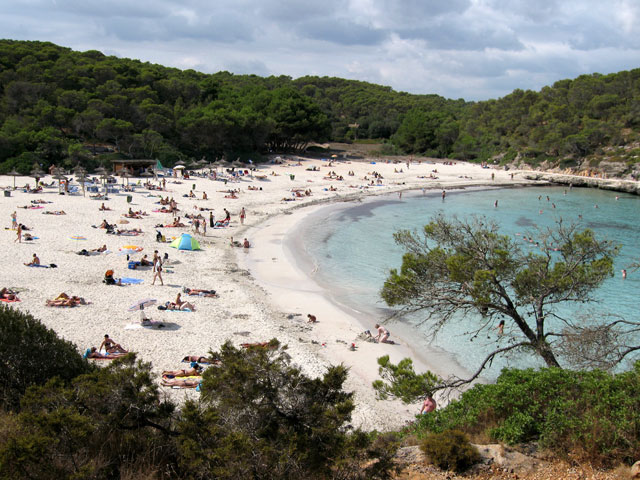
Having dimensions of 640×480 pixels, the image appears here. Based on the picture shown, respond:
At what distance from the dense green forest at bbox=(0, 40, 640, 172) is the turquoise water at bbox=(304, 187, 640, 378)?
1383cm

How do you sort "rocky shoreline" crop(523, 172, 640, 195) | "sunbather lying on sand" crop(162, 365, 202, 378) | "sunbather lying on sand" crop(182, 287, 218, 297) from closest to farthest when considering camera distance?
"sunbather lying on sand" crop(162, 365, 202, 378)
"sunbather lying on sand" crop(182, 287, 218, 297)
"rocky shoreline" crop(523, 172, 640, 195)

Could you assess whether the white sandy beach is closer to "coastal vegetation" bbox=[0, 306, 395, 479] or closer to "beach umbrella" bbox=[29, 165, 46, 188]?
"beach umbrella" bbox=[29, 165, 46, 188]

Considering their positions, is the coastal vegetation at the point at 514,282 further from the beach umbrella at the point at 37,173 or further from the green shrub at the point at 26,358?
the beach umbrella at the point at 37,173

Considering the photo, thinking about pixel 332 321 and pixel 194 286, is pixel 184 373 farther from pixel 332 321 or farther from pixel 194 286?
pixel 194 286

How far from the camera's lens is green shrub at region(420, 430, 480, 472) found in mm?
6172

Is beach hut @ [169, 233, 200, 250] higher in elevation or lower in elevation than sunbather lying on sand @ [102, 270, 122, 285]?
higher

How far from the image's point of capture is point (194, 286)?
1819 cm

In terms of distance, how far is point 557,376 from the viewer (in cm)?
706

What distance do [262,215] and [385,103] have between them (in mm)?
62202

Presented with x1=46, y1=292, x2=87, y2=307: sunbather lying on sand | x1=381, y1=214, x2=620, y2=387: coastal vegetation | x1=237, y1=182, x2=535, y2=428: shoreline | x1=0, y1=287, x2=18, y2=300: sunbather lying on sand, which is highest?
x1=381, y1=214, x2=620, y2=387: coastal vegetation

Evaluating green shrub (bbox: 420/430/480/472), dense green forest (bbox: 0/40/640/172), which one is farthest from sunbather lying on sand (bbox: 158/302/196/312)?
dense green forest (bbox: 0/40/640/172)

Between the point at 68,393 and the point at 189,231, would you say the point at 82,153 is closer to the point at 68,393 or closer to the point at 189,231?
the point at 189,231

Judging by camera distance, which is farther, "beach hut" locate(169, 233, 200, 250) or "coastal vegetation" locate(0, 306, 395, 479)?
"beach hut" locate(169, 233, 200, 250)

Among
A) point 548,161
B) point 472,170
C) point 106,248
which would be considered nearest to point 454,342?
point 106,248
